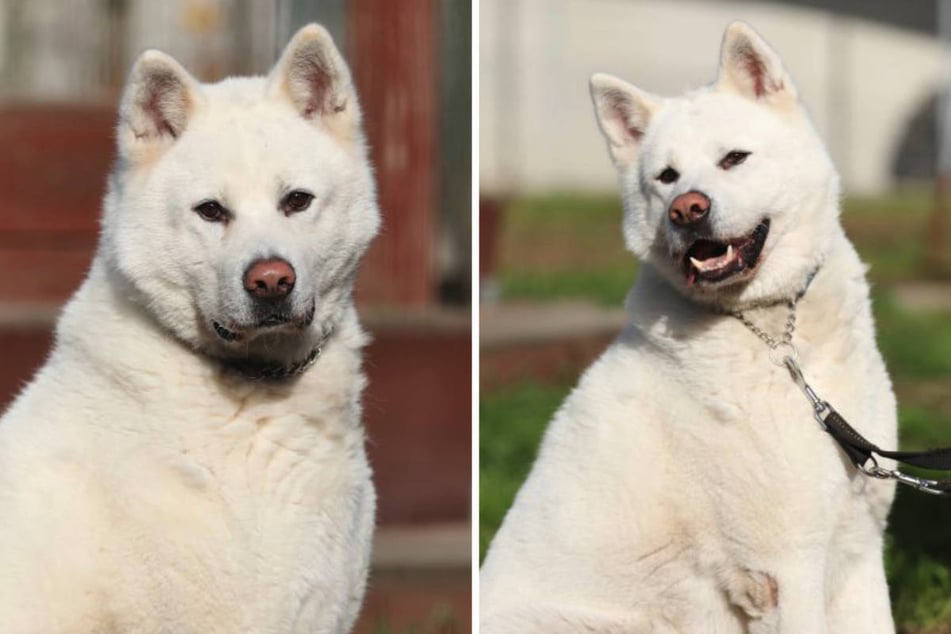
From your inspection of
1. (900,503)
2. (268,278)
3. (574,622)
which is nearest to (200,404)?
(268,278)

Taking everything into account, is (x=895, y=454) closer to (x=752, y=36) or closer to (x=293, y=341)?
(x=752, y=36)

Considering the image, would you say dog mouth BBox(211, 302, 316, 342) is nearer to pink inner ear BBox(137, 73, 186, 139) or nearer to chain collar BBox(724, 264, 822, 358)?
pink inner ear BBox(137, 73, 186, 139)

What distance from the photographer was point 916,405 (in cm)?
841

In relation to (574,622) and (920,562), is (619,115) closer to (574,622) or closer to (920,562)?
(574,622)

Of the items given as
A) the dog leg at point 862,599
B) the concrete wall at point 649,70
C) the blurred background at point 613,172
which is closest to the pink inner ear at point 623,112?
the dog leg at point 862,599

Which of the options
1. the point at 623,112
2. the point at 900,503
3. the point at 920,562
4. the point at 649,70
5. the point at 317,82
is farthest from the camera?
the point at 649,70

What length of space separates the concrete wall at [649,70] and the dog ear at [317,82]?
570 inches

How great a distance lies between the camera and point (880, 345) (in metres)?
9.19

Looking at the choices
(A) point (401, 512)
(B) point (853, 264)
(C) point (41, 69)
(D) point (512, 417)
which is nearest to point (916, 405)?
(D) point (512, 417)

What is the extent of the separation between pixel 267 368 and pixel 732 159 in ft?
4.41

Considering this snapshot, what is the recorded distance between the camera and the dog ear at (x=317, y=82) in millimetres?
3773

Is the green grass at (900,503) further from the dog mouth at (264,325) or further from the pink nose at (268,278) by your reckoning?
the pink nose at (268,278)

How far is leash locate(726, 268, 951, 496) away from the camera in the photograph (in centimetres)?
396

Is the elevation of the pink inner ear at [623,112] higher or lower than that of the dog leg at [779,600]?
higher
